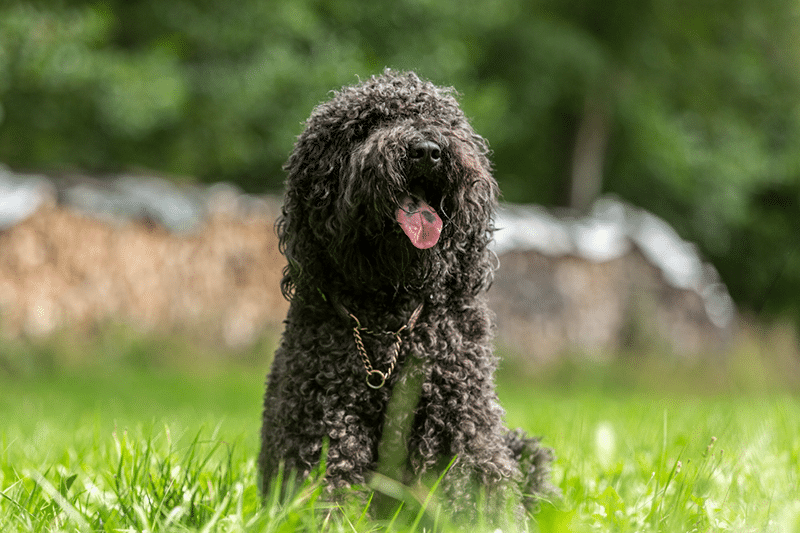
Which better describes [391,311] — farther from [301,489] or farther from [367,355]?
[301,489]

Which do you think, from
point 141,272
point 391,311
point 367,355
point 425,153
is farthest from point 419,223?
point 141,272

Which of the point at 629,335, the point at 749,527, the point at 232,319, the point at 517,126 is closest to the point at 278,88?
the point at 232,319

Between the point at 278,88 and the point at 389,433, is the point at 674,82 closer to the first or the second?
the point at 278,88

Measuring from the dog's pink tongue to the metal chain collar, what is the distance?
1.09 feet

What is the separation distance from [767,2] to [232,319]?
14.0 m

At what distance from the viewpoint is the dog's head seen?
8.50 ft

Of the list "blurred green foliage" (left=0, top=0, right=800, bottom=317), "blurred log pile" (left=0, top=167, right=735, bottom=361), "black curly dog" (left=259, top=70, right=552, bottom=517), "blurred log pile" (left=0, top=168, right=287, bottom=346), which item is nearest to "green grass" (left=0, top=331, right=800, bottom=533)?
"black curly dog" (left=259, top=70, right=552, bottom=517)

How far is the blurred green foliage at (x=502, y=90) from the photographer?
40.0ft

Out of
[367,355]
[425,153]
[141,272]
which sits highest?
[141,272]

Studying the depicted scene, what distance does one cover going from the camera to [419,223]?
101 inches

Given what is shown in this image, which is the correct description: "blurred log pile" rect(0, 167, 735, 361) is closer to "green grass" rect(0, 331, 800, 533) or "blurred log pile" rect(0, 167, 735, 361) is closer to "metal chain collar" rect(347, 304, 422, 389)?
"green grass" rect(0, 331, 800, 533)

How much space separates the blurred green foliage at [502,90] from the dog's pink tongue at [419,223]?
9.83 meters

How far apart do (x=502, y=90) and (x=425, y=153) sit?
12.9 m

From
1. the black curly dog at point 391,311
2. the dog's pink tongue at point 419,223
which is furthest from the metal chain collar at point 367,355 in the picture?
the dog's pink tongue at point 419,223
